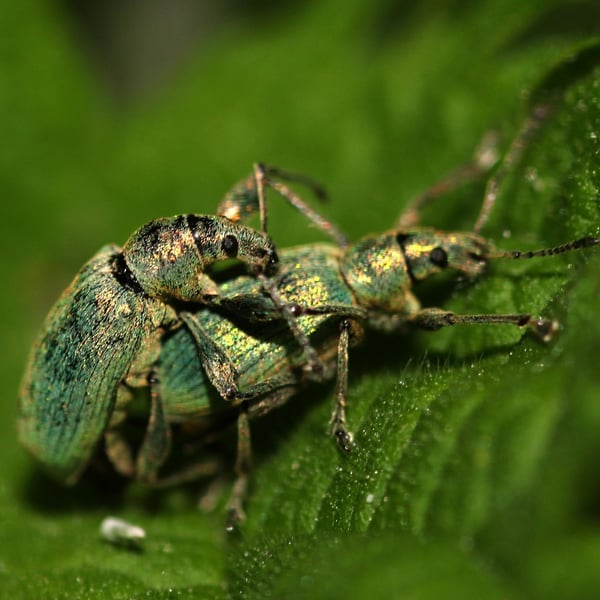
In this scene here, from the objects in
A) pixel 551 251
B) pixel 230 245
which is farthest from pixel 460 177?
pixel 230 245

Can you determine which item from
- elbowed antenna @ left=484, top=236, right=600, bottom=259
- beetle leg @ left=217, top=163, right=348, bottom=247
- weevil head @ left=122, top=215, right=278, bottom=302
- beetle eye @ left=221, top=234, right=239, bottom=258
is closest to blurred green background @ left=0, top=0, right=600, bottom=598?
elbowed antenna @ left=484, top=236, right=600, bottom=259

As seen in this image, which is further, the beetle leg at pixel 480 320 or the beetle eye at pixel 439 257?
the beetle eye at pixel 439 257

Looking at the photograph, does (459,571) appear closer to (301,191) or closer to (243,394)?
(243,394)

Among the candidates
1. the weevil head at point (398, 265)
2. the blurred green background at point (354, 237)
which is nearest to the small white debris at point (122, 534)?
the blurred green background at point (354, 237)

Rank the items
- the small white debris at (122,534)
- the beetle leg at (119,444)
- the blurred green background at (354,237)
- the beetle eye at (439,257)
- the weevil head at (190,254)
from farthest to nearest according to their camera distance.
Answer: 1. the beetle leg at (119,444)
2. the beetle eye at (439,257)
3. the weevil head at (190,254)
4. the small white debris at (122,534)
5. the blurred green background at (354,237)

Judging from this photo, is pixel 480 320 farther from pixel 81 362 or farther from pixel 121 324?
pixel 81 362

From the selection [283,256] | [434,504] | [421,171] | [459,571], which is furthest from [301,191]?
[459,571]

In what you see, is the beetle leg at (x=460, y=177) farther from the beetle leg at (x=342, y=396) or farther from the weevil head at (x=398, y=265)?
the beetle leg at (x=342, y=396)

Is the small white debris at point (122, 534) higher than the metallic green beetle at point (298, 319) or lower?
lower

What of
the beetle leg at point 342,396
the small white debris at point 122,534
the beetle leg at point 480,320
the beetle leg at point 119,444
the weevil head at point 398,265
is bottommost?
the small white debris at point 122,534
